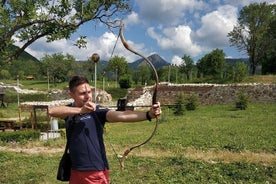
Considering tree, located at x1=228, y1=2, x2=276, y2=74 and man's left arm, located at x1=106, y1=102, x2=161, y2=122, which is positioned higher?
tree, located at x1=228, y1=2, x2=276, y2=74

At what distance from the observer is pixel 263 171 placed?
7738mm

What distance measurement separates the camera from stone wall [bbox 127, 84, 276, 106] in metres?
29.3

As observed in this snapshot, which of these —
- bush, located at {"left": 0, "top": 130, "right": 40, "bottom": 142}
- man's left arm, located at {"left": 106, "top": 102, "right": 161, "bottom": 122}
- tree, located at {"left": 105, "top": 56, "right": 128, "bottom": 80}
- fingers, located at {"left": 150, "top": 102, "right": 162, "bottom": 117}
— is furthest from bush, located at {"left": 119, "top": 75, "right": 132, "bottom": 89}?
fingers, located at {"left": 150, "top": 102, "right": 162, "bottom": 117}

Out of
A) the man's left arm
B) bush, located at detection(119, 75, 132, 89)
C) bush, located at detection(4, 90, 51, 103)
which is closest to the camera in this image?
the man's left arm

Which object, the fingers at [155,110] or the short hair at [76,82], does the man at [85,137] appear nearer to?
the short hair at [76,82]

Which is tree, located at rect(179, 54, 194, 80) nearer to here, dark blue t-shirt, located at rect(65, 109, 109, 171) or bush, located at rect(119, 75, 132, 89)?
bush, located at rect(119, 75, 132, 89)

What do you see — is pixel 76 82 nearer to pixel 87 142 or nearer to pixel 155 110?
pixel 87 142

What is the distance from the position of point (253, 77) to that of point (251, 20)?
11005 millimetres

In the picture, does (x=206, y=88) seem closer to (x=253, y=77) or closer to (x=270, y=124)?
(x=253, y=77)

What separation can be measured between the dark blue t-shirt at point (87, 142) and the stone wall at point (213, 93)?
86.1 ft

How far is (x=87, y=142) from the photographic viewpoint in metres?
3.34

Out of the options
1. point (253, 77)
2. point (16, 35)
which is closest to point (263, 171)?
point (16, 35)

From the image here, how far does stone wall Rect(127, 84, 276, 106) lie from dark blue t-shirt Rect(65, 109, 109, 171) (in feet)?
86.1

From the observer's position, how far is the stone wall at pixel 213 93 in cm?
2928
